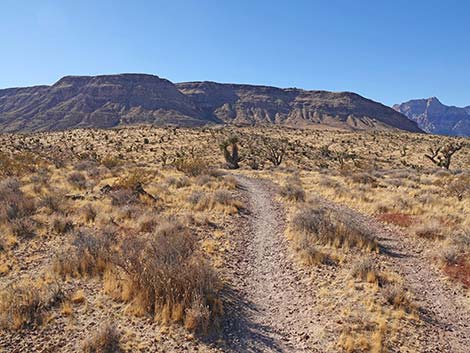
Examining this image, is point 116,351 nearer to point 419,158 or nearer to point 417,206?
point 417,206

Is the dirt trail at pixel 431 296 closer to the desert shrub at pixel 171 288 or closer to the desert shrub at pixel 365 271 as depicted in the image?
the desert shrub at pixel 365 271

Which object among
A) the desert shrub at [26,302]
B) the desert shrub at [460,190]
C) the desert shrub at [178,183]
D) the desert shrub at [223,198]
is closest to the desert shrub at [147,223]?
the desert shrub at [223,198]

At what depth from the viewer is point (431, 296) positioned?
761cm

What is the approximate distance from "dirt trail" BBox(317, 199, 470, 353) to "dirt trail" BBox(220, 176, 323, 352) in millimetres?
2115

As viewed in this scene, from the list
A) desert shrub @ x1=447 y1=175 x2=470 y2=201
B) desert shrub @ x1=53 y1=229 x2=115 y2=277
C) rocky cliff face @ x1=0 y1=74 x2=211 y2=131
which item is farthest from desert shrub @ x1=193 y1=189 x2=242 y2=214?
rocky cliff face @ x1=0 y1=74 x2=211 y2=131

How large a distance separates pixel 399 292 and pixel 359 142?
6359 cm

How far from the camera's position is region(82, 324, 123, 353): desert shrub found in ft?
17.9

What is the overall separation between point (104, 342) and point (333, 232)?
24.9 ft

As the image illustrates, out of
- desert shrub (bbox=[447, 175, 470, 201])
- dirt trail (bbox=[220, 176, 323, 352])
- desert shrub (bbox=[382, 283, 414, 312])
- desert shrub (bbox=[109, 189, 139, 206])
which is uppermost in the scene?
desert shrub (bbox=[447, 175, 470, 201])

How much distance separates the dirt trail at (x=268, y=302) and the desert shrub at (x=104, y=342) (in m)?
1.85

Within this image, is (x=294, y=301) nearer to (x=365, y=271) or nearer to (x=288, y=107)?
(x=365, y=271)

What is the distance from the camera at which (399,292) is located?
7.18m

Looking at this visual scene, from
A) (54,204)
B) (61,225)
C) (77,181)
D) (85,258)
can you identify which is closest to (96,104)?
(77,181)

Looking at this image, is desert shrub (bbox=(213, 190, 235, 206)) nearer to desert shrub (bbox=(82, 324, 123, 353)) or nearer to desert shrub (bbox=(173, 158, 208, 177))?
desert shrub (bbox=(173, 158, 208, 177))
